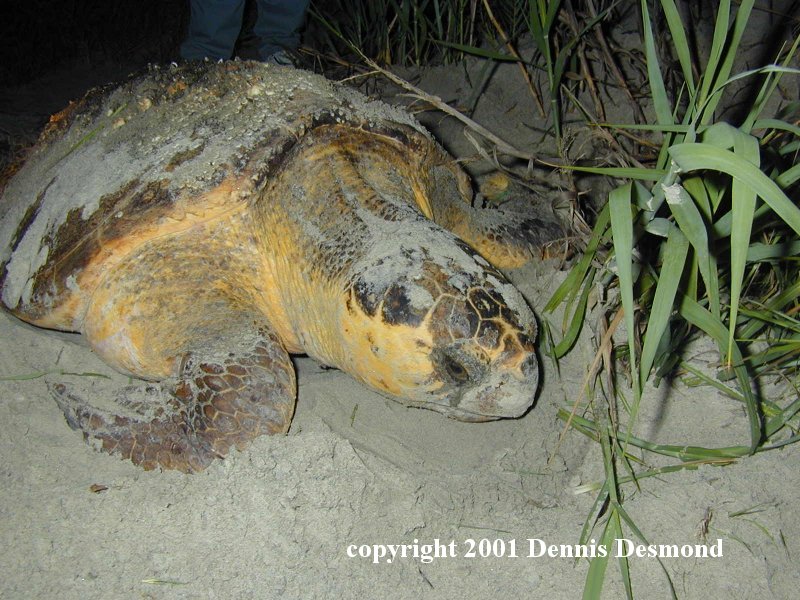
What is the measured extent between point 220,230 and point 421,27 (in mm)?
2823

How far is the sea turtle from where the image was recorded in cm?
160

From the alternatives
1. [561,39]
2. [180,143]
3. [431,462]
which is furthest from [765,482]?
[561,39]

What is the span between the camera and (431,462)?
182 centimetres

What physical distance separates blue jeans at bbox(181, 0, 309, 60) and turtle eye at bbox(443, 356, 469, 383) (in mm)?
3992

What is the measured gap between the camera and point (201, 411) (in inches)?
70.6

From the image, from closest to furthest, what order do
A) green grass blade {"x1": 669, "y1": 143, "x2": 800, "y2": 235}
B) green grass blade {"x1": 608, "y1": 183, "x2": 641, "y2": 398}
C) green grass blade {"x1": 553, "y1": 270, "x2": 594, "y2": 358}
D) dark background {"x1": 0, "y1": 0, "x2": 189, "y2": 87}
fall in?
green grass blade {"x1": 669, "y1": 143, "x2": 800, "y2": 235} < green grass blade {"x1": 608, "y1": 183, "x2": 641, "y2": 398} < green grass blade {"x1": 553, "y1": 270, "x2": 594, "y2": 358} < dark background {"x1": 0, "y1": 0, "x2": 189, "y2": 87}

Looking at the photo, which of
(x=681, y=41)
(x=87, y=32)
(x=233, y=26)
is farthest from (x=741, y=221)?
(x=87, y=32)

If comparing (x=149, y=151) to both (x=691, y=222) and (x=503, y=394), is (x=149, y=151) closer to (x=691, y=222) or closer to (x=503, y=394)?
(x=503, y=394)

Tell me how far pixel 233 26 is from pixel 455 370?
4.14 m

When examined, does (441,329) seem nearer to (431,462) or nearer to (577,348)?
(431,462)

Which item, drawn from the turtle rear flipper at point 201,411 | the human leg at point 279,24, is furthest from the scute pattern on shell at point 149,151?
the human leg at point 279,24

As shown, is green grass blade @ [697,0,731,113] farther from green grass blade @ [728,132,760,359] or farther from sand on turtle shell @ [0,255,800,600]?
sand on turtle shell @ [0,255,800,600]

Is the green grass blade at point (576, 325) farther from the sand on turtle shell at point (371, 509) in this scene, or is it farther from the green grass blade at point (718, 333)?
the green grass blade at point (718, 333)

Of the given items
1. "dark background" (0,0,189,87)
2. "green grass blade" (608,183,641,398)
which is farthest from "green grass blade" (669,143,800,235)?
"dark background" (0,0,189,87)
